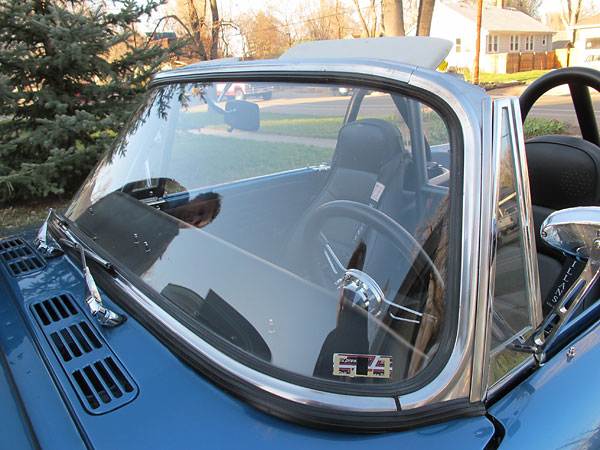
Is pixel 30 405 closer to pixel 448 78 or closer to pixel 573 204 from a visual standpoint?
pixel 448 78

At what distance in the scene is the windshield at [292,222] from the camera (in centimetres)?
111

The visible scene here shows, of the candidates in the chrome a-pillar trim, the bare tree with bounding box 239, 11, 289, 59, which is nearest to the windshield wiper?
the chrome a-pillar trim

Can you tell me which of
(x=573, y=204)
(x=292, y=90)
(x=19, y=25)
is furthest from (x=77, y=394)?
(x=19, y=25)

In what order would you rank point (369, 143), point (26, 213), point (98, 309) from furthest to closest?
point (26, 213) → point (369, 143) → point (98, 309)

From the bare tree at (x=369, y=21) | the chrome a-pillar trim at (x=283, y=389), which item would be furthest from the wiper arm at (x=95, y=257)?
the bare tree at (x=369, y=21)

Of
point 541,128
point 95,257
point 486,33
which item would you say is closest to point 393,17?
point 541,128

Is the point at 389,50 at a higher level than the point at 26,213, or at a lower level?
higher

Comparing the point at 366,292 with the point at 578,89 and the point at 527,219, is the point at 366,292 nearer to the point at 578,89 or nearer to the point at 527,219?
the point at 527,219

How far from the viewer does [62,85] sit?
20.8 feet

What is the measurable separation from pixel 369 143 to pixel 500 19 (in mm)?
46617

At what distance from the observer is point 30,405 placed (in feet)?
3.40

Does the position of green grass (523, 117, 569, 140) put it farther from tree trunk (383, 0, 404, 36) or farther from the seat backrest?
the seat backrest

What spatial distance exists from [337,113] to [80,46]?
5333mm

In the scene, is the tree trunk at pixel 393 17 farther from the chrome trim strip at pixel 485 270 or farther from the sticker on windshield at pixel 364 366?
the sticker on windshield at pixel 364 366
